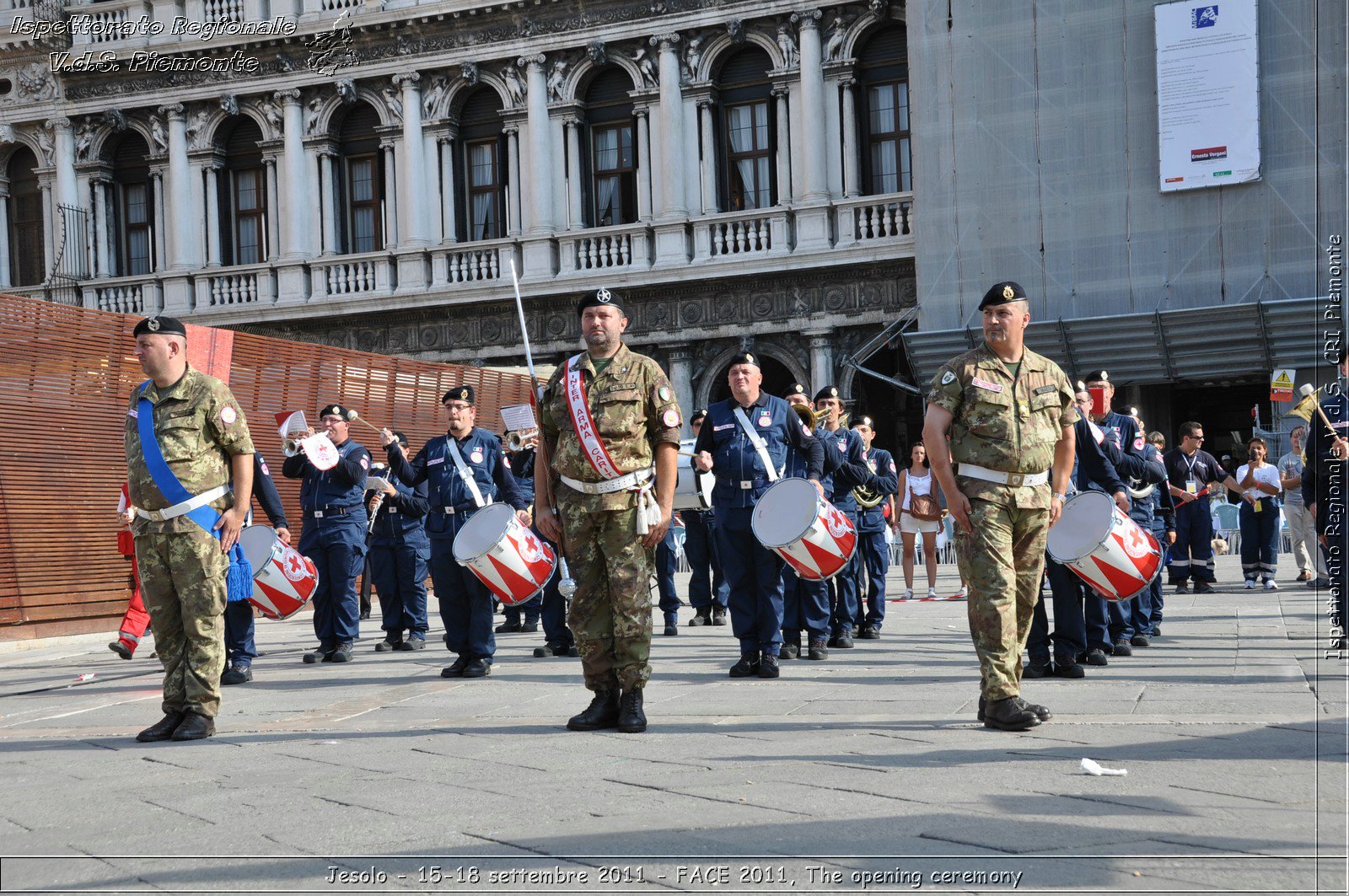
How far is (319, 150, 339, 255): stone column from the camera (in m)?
29.3

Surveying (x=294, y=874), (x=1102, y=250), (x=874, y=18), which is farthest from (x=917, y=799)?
(x=874, y=18)

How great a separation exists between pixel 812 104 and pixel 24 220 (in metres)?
16.7

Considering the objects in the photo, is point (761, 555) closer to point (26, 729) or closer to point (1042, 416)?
point (1042, 416)

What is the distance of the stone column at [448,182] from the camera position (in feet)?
93.8

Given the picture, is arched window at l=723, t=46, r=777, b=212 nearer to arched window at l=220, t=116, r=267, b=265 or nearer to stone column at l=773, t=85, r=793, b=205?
stone column at l=773, t=85, r=793, b=205

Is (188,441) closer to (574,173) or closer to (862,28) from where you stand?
(862,28)

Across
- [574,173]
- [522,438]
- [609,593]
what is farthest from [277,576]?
[574,173]

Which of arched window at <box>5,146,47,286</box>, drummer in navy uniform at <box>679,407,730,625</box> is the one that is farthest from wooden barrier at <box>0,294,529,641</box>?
arched window at <box>5,146,47,286</box>

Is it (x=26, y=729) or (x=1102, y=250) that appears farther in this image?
(x=1102, y=250)

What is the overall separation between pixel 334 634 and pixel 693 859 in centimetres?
712

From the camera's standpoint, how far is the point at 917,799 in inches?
187

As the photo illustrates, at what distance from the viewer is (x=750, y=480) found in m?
8.91

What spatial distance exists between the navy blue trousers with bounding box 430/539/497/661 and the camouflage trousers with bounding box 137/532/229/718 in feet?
7.68

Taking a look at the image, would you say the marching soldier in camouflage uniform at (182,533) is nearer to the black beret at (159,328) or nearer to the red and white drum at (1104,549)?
the black beret at (159,328)
